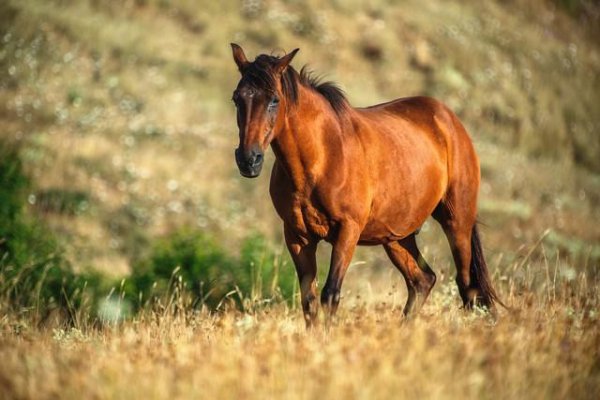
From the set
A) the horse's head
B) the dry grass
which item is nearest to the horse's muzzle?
the horse's head

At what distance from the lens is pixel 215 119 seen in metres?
29.8

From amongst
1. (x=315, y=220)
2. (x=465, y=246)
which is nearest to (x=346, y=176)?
(x=315, y=220)

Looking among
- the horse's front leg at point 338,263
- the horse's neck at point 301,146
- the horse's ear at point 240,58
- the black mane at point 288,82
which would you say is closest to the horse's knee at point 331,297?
the horse's front leg at point 338,263

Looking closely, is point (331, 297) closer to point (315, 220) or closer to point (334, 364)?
point (315, 220)

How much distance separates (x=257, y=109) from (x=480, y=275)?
306 cm

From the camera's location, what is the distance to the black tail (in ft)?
27.0

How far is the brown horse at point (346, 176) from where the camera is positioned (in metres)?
6.67

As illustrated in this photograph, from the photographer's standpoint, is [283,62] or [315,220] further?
[315,220]

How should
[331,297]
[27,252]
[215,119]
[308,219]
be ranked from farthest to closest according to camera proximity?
[215,119]
[27,252]
[308,219]
[331,297]

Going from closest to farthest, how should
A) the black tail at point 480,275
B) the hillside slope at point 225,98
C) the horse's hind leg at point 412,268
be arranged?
the black tail at point 480,275, the horse's hind leg at point 412,268, the hillside slope at point 225,98

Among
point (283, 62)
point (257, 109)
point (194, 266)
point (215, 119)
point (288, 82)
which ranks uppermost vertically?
point (283, 62)

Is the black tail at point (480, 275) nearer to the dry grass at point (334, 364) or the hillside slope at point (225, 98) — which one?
the dry grass at point (334, 364)

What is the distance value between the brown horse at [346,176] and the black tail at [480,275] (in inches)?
0.4

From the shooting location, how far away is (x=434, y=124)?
8.73 m
